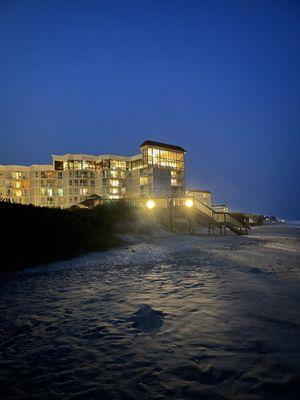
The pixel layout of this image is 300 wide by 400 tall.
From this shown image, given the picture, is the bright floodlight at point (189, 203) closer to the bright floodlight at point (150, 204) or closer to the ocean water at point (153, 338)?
the bright floodlight at point (150, 204)

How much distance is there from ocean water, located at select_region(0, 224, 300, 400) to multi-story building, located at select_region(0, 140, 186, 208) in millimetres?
54648

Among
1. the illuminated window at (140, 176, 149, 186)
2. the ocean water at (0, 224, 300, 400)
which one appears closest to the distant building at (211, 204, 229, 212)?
the illuminated window at (140, 176, 149, 186)

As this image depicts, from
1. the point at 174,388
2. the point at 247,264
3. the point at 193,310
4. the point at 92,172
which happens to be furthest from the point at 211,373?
the point at 92,172

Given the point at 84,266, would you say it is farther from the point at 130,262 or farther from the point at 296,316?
the point at 296,316

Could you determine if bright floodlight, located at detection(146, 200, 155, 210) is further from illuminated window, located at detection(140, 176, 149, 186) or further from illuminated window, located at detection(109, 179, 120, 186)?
illuminated window, located at detection(109, 179, 120, 186)

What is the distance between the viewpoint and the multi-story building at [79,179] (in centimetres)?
6341

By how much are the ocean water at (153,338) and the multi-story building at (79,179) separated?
2151 inches

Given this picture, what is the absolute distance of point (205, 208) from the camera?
94.4 ft

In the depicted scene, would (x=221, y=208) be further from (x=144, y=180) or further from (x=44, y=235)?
(x=44, y=235)

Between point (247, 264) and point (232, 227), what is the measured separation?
19.1 metres

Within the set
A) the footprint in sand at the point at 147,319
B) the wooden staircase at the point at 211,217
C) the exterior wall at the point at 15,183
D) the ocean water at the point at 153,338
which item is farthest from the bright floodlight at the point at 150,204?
the exterior wall at the point at 15,183

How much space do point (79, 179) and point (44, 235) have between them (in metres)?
56.8

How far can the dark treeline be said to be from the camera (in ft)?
38.9

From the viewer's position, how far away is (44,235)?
13805 millimetres
